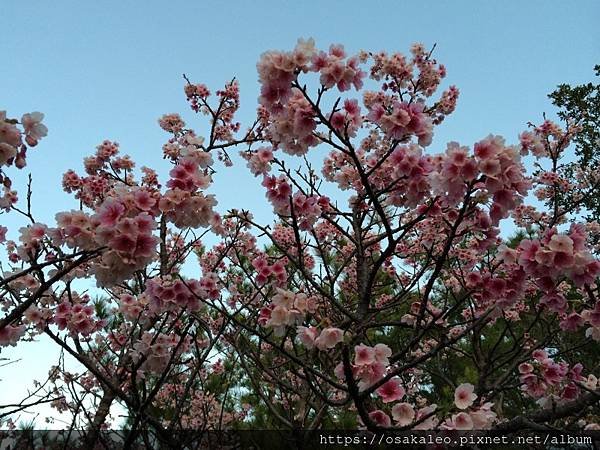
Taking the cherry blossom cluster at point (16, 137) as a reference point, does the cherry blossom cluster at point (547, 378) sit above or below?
below

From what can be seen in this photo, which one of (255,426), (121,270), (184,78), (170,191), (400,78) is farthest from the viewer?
(255,426)

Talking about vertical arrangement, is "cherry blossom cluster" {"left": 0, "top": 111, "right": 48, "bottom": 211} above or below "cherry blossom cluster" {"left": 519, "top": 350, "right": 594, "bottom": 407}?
above

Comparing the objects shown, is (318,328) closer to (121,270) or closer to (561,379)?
(121,270)

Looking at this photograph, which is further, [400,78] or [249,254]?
[249,254]

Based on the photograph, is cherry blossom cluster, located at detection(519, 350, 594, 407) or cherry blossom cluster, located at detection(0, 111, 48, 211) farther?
cherry blossom cluster, located at detection(519, 350, 594, 407)

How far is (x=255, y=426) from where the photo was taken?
675 centimetres

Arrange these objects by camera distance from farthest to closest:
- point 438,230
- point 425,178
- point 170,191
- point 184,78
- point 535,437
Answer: point 184,78
point 438,230
point 535,437
point 425,178
point 170,191

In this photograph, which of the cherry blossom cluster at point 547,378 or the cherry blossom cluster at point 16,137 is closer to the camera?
the cherry blossom cluster at point 16,137

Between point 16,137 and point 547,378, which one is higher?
point 16,137

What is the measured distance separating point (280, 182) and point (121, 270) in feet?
3.95

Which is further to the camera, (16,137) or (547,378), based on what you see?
(547,378)

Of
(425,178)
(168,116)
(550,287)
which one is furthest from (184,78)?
(550,287)

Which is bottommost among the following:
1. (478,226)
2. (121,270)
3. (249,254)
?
(121,270)

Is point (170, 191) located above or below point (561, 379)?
above
